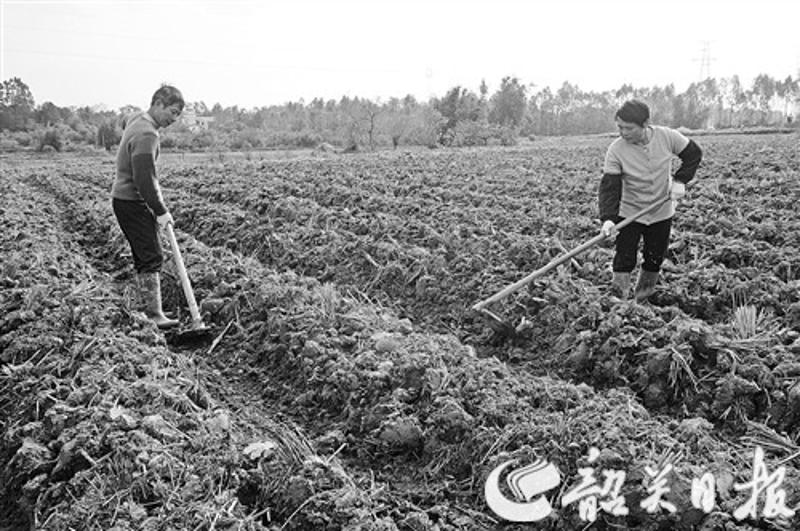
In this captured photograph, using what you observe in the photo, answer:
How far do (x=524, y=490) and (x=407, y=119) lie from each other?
50713mm

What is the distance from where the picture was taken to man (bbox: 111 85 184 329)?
5.32 m

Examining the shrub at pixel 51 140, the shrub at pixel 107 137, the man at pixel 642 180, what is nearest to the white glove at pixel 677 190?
the man at pixel 642 180

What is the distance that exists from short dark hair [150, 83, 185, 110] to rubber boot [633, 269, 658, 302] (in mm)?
4085

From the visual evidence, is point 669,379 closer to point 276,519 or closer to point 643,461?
point 643,461

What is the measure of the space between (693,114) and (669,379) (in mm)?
77815

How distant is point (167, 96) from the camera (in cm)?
527

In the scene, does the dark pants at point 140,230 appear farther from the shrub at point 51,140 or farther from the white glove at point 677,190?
the shrub at point 51,140

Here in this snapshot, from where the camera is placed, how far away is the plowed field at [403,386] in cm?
295

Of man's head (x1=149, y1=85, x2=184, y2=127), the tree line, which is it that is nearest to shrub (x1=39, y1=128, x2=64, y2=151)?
the tree line

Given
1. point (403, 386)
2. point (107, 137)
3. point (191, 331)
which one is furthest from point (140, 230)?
point (107, 137)

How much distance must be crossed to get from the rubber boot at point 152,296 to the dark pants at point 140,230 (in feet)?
0.21

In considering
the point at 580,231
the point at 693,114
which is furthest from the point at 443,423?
the point at 693,114

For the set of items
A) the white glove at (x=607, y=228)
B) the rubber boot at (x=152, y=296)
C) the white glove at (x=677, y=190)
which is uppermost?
the white glove at (x=677, y=190)

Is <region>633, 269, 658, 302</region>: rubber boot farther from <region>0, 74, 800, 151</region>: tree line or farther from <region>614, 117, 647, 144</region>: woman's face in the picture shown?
<region>0, 74, 800, 151</region>: tree line
